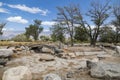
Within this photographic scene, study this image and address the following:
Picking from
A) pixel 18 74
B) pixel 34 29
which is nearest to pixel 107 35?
pixel 34 29

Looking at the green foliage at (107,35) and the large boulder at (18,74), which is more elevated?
the green foliage at (107,35)

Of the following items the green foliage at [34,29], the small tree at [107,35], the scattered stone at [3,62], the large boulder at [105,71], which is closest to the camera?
the large boulder at [105,71]

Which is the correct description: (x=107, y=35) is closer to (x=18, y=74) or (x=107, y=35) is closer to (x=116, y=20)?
(x=116, y=20)

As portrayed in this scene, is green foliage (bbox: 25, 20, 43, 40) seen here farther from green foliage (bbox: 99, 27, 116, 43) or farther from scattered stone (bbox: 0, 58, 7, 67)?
scattered stone (bbox: 0, 58, 7, 67)

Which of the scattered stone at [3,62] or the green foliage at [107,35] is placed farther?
the green foliage at [107,35]

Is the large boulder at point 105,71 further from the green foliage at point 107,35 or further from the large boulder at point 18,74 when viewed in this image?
the green foliage at point 107,35

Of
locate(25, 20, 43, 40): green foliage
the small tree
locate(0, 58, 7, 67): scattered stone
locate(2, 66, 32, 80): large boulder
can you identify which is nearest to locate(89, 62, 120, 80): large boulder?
locate(2, 66, 32, 80): large boulder

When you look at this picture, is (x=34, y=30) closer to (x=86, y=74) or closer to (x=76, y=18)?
(x=76, y=18)

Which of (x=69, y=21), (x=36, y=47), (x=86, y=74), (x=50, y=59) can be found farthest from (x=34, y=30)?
(x=86, y=74)

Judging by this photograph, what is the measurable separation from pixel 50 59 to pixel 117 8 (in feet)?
93.1

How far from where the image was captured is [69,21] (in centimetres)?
3766

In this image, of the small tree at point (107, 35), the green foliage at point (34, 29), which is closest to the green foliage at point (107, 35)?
the small tree at point (107, 35)

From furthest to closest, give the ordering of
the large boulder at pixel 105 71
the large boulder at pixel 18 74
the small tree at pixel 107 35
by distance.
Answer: the small tree at pixel 107 35 → the large boulder at pixel 105 71 → the large boulder at pixel 18 74

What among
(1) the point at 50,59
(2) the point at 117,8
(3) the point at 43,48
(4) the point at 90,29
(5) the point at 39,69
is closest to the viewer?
(5) the point at 39,69
